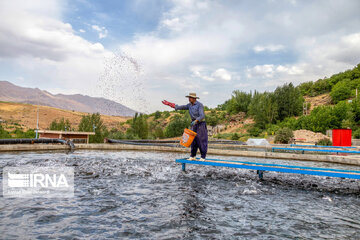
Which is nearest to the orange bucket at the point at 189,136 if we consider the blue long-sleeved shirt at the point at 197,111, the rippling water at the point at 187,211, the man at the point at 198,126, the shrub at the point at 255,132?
the man at the point at 198,126

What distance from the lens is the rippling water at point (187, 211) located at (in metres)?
3.11

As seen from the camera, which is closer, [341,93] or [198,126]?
[198,126]

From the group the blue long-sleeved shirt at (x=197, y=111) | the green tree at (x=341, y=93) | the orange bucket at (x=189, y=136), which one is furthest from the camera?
the green tree at (x=341, y=93)

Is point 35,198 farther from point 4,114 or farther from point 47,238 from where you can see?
point 4,114

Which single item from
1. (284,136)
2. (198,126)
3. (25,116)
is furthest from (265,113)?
(25,116)

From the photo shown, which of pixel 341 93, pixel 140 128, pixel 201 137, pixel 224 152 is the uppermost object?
pixel 341 93

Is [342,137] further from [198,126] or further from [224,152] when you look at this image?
[198,126]

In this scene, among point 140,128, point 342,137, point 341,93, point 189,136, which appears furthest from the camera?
point 341,93

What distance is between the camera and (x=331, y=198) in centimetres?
517

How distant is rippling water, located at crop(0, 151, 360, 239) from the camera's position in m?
3.11

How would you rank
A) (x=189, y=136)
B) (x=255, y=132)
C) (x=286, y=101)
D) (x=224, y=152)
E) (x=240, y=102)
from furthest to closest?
(x=240, y=102), (x=286, y=101), (x=255, y=132), (x=224, y=152), (x=189, y=136)

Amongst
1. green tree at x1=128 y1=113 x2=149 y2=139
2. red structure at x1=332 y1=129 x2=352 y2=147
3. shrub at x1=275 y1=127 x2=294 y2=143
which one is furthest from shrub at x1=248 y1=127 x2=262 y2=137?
red structure at x1=332 y1=129 x2=352 y2=147

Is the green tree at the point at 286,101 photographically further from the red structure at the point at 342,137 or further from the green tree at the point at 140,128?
the red structure at the point at 342,137

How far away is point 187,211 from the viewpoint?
400 centimetres
